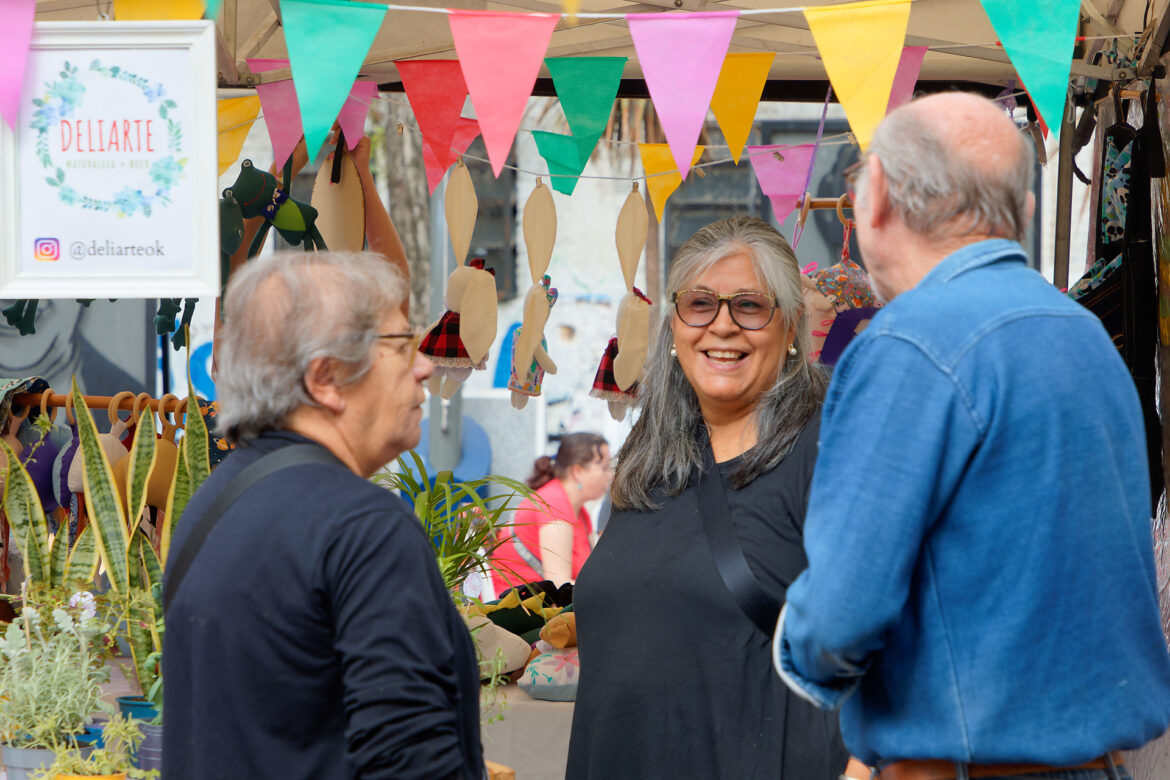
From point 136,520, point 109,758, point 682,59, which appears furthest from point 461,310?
point 109,758

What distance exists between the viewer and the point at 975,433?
1193 millimetres

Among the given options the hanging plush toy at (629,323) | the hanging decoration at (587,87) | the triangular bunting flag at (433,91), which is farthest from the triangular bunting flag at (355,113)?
the hanging plush toy at (629,323)

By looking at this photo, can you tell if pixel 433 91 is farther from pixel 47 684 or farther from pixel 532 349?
pixel 47 684

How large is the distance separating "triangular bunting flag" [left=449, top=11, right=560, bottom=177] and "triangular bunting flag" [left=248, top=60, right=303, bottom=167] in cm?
95

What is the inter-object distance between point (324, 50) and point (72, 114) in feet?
1.52

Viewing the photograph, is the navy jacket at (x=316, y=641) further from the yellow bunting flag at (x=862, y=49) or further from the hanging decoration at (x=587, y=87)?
the hanging decoration at (x=587, y=87)

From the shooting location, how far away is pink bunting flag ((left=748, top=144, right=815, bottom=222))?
4.05m

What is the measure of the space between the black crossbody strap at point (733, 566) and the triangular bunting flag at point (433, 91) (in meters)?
1.60

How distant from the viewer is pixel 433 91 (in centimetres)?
314

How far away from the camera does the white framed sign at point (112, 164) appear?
80.0 inches

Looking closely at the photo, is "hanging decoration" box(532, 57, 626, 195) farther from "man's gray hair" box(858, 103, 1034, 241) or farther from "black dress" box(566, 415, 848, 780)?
"man's gray hair" box(858, 103, 1034, 241)

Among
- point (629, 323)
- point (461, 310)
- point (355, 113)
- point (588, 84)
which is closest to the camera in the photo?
point (588, 84)

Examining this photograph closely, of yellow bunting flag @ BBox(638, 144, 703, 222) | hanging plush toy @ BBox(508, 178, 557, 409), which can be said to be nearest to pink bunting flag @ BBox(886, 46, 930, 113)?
yellow bunting flag @ BBox(638, 144, 703, 222)

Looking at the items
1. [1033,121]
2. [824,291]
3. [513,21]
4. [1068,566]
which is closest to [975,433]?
[1068,566]
